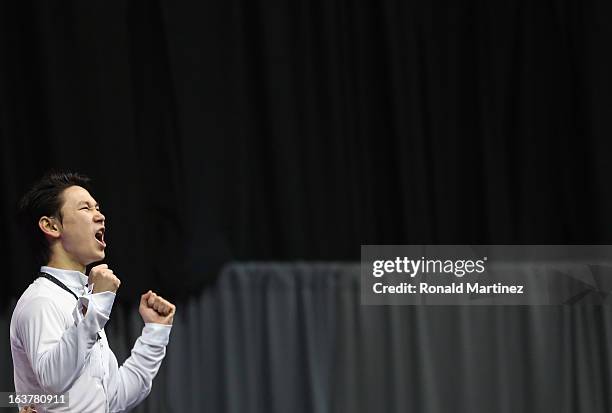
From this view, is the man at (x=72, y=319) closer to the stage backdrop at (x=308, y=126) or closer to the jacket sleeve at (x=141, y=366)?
the jacket sleeve at (x=141, y=366)

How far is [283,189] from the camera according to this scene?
2.61m

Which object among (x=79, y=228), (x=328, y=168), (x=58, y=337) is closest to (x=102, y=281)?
(x=58, y=337)

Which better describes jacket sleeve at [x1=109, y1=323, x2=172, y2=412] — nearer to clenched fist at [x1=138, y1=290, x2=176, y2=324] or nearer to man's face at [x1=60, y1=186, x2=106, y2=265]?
clenched fist at [x1=138, y1=290, x2=176, y2=324]

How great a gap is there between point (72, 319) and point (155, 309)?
20cm

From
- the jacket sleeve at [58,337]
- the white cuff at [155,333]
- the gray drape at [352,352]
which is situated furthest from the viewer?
the gray drape at [352,352]

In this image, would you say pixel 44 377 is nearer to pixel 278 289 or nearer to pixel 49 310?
pixel 49 310

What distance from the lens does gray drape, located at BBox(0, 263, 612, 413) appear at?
2.56 metres

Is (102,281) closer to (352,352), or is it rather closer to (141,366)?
(141,366)

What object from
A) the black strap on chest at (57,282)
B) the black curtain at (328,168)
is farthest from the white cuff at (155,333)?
the black curtain at (328,168)

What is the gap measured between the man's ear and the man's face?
0.04 feet

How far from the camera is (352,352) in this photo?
102 inches

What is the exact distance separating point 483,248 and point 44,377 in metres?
1.47

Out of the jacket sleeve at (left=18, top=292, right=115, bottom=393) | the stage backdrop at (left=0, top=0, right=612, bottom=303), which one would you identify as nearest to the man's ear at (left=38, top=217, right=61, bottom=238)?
the jacket sleeve at (left=18, top=292, right=115, bottom=393)

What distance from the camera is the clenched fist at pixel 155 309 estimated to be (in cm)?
181
